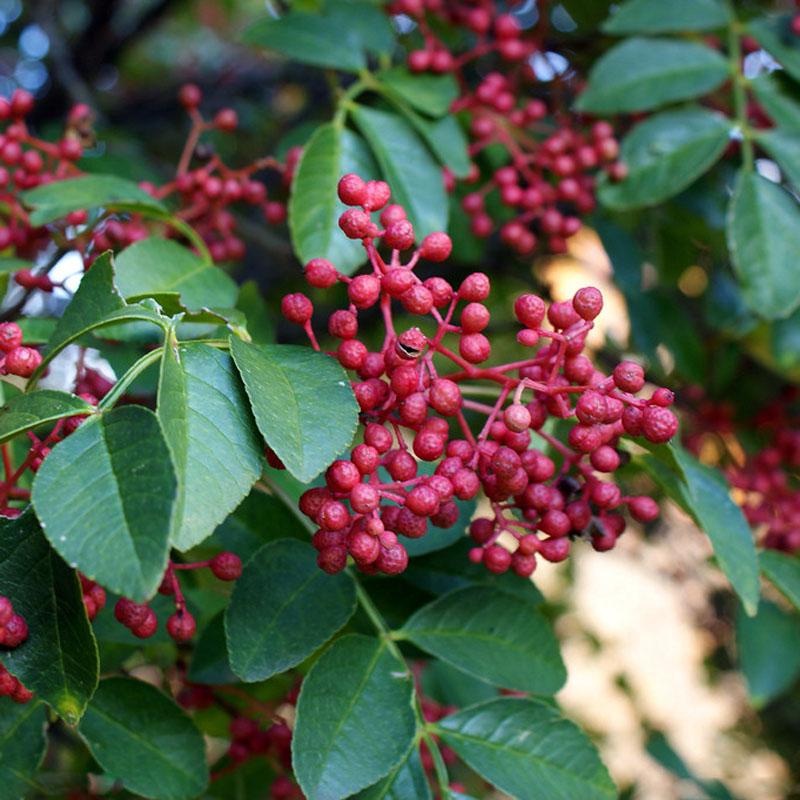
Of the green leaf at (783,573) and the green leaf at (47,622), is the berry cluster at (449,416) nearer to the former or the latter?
the green leaf at (47,622)

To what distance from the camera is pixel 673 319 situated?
84.4 inches

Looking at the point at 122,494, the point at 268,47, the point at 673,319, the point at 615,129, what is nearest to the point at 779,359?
the point at 673,319

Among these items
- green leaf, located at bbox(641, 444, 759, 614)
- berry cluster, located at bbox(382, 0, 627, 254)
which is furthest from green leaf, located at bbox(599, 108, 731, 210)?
green leaf, located at bbox(641, 444, 759, 614)

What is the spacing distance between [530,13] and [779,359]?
115cm

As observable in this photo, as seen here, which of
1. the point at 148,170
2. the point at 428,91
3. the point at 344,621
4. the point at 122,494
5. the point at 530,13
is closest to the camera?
the point at 122,494

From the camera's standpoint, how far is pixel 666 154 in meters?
1.62

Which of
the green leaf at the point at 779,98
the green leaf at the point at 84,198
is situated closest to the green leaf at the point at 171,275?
the green leaf at the point at 84,198

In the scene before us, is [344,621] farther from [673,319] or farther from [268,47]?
[673,319]

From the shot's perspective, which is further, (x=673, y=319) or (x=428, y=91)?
(x=673, y=319)

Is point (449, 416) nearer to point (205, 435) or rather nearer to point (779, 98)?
point (205, 435)

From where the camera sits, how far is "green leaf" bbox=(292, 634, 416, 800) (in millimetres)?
917

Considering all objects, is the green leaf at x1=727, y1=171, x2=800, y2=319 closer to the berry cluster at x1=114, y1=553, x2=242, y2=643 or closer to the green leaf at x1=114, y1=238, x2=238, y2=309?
the green leaf at x1=114, y1=238, x2=238, y2=309

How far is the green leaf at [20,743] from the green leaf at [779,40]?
1.64 metres

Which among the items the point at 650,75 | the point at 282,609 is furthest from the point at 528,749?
the point at 650,75
